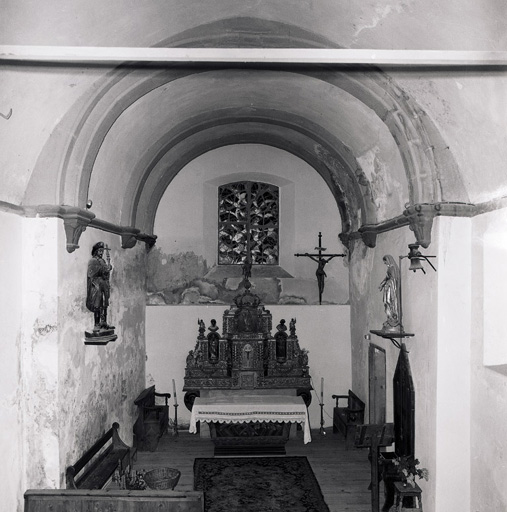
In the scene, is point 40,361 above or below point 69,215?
below

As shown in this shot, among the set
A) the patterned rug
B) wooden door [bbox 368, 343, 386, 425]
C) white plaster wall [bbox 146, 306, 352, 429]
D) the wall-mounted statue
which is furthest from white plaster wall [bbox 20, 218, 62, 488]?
white plaster wall [bbox 146, 306, 352, 429]

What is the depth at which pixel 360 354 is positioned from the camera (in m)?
12.3

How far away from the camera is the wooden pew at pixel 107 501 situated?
6.50 m

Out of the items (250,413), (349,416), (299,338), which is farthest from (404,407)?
(299,338)

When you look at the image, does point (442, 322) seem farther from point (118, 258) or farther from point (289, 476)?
point (118, 258)

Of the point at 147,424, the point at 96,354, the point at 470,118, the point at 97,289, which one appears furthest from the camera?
the point at 147,424

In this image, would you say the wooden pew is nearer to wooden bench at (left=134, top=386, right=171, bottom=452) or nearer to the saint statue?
the saint statue

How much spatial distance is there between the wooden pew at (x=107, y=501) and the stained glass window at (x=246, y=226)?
298 inches

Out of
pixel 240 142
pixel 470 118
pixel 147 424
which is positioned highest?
pixel 240 142

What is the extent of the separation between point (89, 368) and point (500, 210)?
568cm

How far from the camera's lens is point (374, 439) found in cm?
866

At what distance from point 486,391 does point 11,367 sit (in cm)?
519

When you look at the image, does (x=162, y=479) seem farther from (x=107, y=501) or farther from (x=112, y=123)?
(x=112, y=123)

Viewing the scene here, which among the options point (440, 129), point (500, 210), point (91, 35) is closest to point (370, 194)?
point (440, 129)
